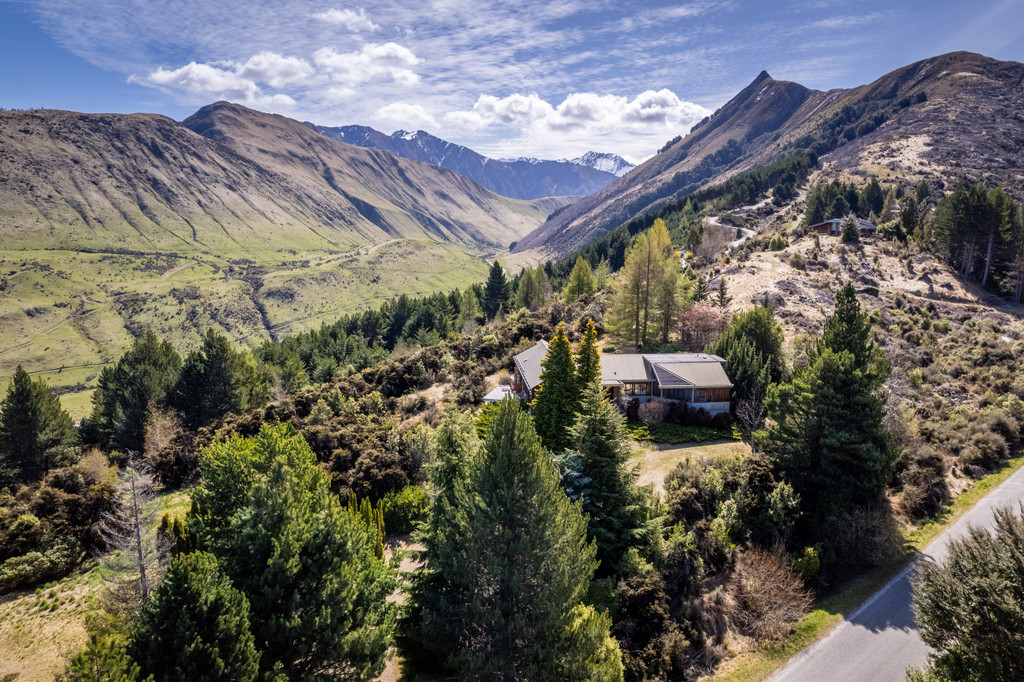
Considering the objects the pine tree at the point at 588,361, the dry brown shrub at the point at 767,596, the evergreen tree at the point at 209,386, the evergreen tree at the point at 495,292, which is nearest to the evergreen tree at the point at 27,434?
the evergreen tree at the point at 209,386

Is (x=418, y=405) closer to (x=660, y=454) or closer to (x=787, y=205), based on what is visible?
(x=660, y=454)

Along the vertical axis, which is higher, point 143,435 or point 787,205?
point 787,205

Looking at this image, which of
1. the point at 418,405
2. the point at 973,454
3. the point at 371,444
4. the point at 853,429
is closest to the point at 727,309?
the point at 973,454

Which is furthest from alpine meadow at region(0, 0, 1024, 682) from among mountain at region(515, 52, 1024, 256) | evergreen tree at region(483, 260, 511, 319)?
mountain at region(515, 52, 1024, 256)

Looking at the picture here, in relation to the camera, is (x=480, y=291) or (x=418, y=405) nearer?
(x=418, y=405)

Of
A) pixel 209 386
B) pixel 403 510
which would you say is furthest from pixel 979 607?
pixel 209 386

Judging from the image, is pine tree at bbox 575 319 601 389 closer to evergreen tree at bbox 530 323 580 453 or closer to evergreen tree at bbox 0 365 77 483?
evergreen tree at bbox 530 323 580 453

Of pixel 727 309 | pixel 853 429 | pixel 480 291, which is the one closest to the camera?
pixel 853 429
